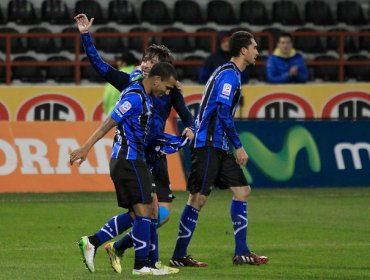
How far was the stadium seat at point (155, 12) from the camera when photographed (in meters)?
25.8

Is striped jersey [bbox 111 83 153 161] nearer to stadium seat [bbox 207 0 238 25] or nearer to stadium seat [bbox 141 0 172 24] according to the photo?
stadium seat [bbox 141 0 172 24]

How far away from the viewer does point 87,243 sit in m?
10.8

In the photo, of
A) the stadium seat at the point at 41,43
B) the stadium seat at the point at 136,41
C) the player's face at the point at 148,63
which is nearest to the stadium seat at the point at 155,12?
the stadium seat at the point at 136,41

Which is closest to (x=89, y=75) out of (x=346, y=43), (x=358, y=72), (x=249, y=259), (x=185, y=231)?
(x=358, y=72)

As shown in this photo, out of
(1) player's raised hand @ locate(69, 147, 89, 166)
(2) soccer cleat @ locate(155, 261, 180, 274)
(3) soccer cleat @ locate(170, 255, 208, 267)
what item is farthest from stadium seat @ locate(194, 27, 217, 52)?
(1) player's raised hand @ locate(69, 147, 89, 166)

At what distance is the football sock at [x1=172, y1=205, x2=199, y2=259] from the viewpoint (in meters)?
11.5

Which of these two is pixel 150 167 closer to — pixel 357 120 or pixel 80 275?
pixel 80 275

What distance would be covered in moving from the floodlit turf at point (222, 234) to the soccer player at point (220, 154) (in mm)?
345

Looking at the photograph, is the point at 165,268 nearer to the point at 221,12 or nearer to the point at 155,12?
the point at 155,12

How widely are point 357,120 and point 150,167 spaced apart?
9.50 m

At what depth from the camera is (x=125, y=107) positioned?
33.8ft

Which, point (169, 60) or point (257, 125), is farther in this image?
point (257, 125)

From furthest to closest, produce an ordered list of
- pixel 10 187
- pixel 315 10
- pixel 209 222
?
pixel 315 10 → pixel 10 187 → pixel 209 222

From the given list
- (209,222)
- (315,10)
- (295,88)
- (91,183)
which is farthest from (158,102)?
(315,10)
